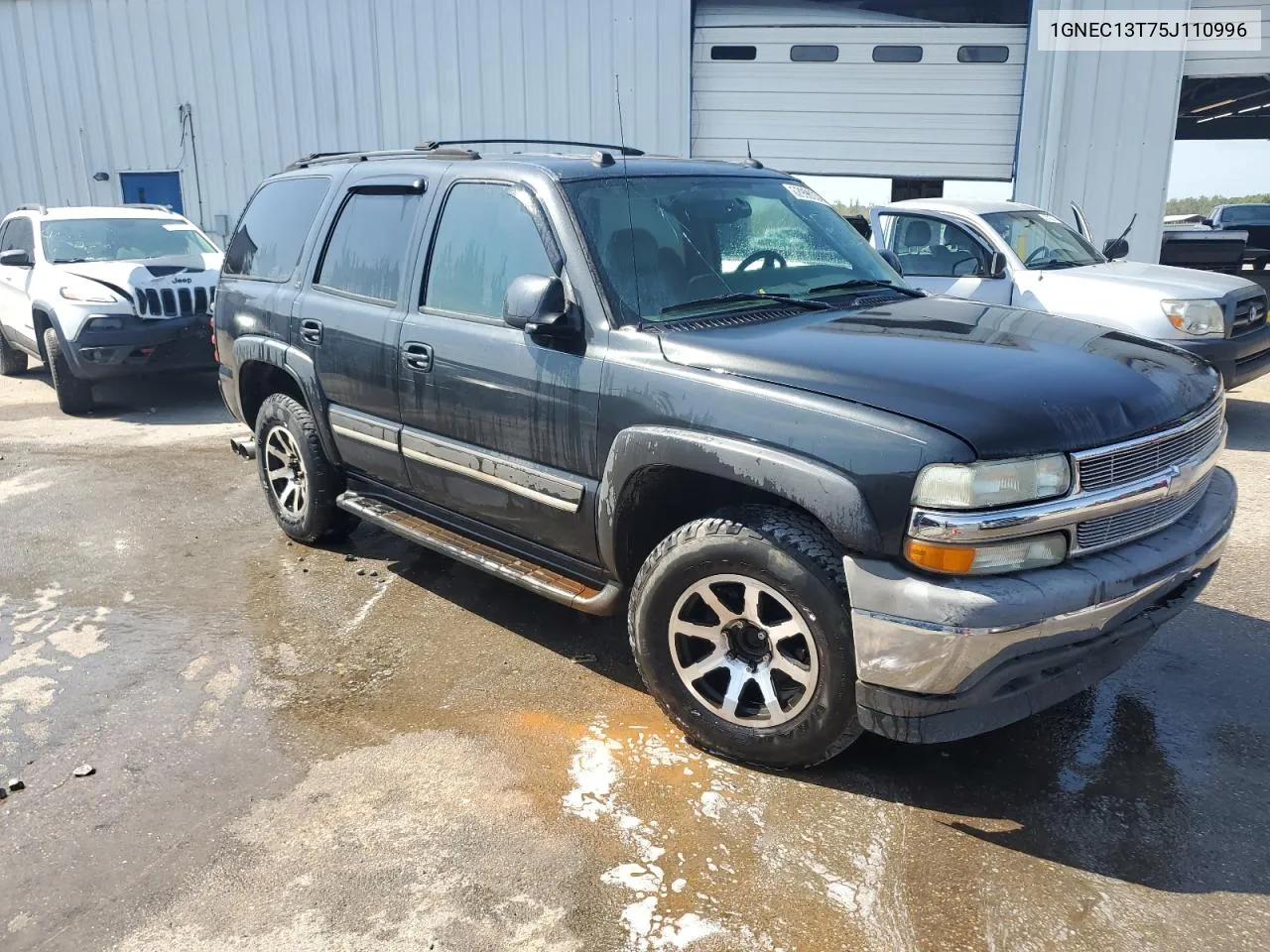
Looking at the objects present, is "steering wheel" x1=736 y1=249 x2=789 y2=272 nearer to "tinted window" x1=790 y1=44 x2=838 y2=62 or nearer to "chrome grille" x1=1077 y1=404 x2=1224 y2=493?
"chrome grille" x1=1077 y1=404 x2=1224 y2=493

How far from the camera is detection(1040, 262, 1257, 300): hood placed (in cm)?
695

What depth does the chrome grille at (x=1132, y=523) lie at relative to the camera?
273 cm

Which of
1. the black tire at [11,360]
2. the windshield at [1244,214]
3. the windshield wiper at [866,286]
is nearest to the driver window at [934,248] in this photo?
the windshield wiper at [866,286]

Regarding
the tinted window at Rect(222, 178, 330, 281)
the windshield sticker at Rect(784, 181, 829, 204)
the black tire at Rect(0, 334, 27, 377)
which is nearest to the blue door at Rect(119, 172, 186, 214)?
the black tire at Rect(0, 334, 27, 377)

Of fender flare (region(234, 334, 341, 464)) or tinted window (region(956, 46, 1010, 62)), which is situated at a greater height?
tinted window (region(956, 46, 1010, 62))

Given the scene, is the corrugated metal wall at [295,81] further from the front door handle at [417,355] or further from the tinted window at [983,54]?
the front door handle at [417,355]

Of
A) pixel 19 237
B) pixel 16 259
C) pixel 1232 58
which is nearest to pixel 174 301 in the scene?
pixel 16 259

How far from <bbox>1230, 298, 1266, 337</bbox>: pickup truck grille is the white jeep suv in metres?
8.26

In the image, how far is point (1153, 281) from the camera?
7.20m

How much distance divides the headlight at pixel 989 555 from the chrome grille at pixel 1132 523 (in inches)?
4.0

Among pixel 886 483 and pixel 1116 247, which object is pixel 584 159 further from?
pixel 1116 247

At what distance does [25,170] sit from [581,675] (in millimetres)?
16140

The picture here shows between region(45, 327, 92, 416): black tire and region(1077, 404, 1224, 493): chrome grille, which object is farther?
region(45, 327, 92, 416): black tire

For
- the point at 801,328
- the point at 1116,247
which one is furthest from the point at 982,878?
the point at 1116,247
